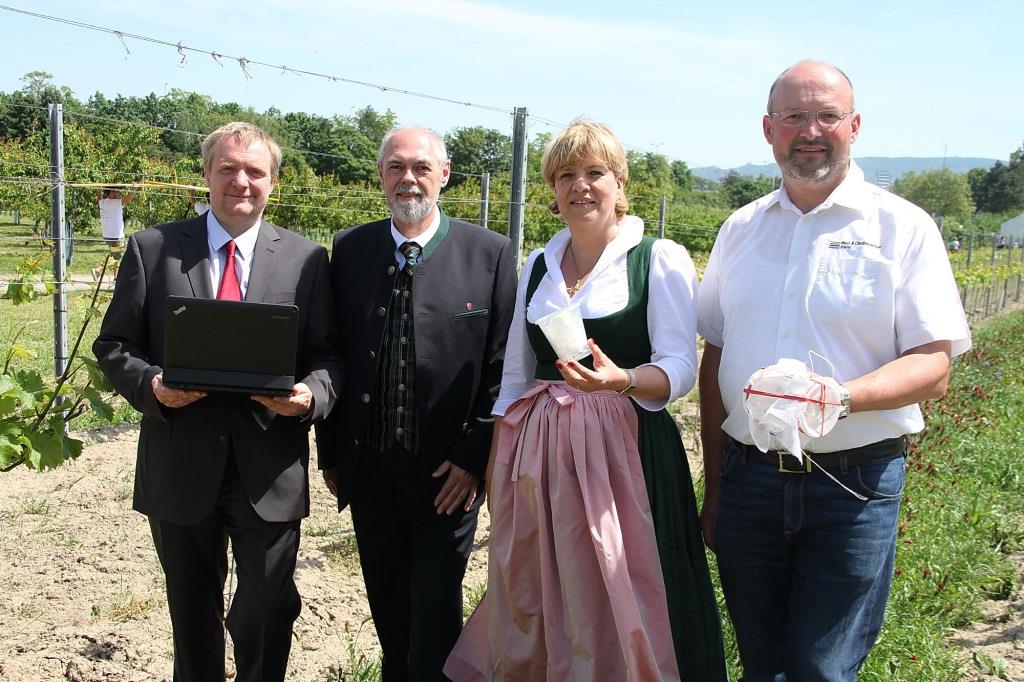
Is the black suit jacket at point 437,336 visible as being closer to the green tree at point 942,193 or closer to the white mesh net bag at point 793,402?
the white mesh net bag at point 793,402

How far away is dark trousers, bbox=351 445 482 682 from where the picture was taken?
274cm

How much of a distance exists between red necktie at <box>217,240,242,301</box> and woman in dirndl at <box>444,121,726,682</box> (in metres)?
0.86

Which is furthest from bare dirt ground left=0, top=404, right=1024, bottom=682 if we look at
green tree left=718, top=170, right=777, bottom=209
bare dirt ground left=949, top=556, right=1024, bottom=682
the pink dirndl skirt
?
green tree left=718, top=170, right=777, bottom=209

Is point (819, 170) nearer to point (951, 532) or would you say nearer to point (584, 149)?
point (584, 149)

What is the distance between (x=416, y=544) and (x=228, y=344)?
90 centimetres

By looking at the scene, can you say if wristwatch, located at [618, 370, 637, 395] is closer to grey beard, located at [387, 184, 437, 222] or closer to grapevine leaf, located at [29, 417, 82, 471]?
grey beard, located at [387, 184, 437, 222]

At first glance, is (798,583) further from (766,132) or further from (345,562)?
(345,562)

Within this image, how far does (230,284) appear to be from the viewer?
2627 mm

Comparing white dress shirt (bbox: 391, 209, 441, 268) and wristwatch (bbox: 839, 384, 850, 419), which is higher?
white dress shirt (bbox: 391, 209, 441, 268)

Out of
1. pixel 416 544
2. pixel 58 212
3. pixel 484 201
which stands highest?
pixel 484 201

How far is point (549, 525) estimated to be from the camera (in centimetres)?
252

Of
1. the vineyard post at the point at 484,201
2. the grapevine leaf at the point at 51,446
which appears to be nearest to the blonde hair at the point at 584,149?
the grapevine leaf at the point at 51,446

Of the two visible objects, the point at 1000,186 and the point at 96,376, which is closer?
the point at 96,376

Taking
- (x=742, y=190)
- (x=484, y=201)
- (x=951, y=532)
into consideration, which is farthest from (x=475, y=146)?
(x=951, y=532)
